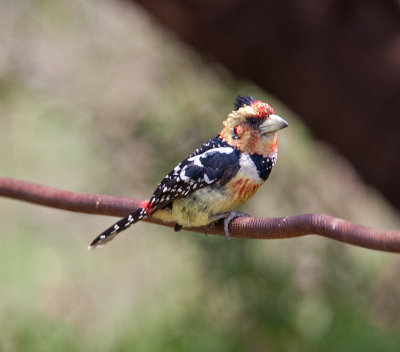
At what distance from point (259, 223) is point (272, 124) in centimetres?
70

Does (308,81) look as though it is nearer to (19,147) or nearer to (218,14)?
(218,14)

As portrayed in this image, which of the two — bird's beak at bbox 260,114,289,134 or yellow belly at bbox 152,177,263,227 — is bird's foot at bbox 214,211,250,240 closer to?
yellow belly at bbox 152,177,263,227

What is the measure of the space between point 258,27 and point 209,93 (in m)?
0.66

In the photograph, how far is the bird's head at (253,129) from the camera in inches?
92.6

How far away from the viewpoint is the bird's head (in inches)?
92.6

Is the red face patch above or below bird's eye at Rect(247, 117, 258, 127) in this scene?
above

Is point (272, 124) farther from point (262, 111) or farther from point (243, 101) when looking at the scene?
point (243, 101)

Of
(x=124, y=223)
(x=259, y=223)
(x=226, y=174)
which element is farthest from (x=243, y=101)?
(x=259, y=223)

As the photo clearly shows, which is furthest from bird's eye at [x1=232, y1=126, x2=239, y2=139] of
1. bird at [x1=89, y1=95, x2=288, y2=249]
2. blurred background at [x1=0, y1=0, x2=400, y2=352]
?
blurred background at [x1=0, y1=0, x2=400, y2=352]

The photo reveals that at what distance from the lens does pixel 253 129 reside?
2.37 metres

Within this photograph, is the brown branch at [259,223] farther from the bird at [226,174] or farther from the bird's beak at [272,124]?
the bird's beak at [272,124]

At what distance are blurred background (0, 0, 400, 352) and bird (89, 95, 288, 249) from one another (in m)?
1.35

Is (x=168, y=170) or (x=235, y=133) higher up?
(x=235, y=133)

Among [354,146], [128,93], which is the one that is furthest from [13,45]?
[354,146]
